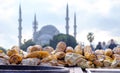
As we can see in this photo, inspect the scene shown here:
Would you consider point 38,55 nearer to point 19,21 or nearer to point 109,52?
point 109,52

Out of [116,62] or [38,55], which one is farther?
[116,62]

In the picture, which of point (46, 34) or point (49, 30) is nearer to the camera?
point (46, 34)

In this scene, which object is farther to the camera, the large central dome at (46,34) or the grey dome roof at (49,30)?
the grey dome roof at (49,30)

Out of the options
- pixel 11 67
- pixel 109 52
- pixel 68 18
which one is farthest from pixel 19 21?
pixel 11 67

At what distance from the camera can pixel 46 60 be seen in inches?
281

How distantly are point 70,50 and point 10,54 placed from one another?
1548mm

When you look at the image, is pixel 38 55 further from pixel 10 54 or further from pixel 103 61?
pixel 103 61

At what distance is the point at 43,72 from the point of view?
1.96 metres

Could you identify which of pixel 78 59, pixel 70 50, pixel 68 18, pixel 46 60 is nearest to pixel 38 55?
pixel 46 60

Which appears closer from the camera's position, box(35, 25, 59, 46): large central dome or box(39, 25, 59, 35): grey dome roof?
box(35, 25, 59, 46): large central dome

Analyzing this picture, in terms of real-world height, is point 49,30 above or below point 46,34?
above

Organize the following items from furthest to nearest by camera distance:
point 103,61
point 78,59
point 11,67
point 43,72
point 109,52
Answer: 1. point 109,52
2. point 103,61
3. point 78,59
4. point 11,67
5. point 43,72

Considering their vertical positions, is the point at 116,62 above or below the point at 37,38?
below

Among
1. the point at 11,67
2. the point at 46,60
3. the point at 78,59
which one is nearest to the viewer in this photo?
the point at 11,67
